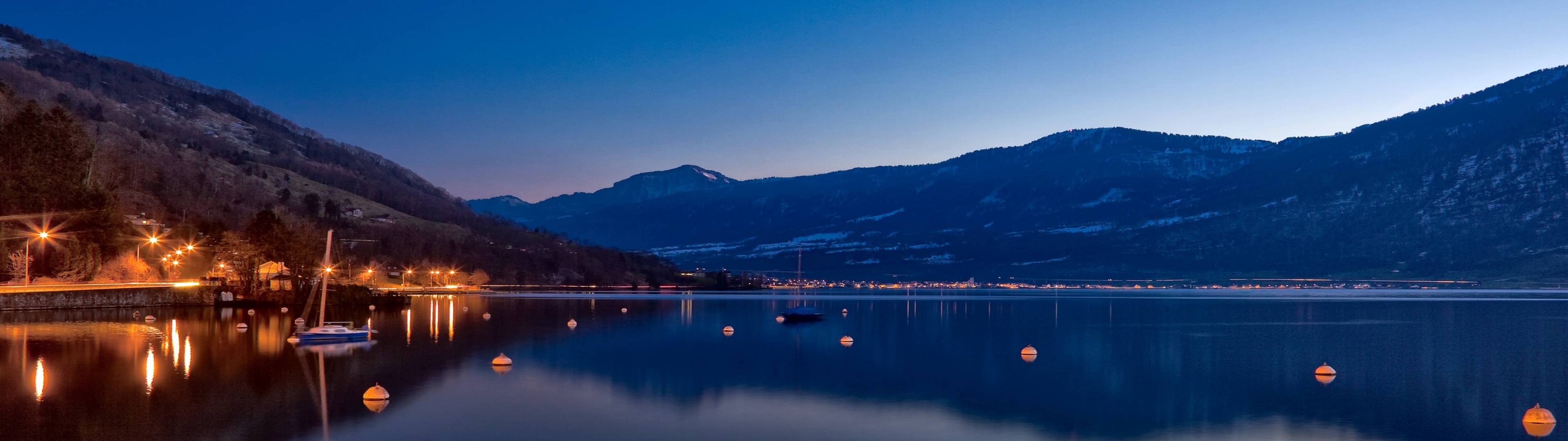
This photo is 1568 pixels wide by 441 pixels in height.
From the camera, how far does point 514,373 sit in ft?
128

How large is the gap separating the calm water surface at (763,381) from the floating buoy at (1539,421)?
64 centimetres

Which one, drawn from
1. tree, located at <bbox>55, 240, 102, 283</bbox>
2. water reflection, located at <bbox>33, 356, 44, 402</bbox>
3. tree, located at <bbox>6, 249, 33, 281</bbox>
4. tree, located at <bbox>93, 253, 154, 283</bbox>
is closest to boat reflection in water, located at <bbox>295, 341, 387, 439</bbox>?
water reflection, located at <bbox>33, 356, 44, 402</bbox>

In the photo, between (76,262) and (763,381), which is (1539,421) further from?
(76,262)

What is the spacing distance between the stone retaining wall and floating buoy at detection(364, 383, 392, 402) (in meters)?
53.5

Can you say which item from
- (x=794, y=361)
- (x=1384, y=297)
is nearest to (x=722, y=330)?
(x=794, y=361)

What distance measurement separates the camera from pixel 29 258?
76188mm

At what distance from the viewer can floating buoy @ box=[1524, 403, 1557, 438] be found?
1053 inches

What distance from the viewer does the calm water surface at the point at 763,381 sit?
26.2 m

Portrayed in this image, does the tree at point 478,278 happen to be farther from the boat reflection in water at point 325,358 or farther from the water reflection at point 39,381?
the water reflection at point 39,381

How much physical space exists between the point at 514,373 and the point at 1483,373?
35.5 metres

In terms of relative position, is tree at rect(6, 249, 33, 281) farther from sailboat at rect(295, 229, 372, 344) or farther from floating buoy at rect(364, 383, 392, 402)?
floating buoy at rect(364, 383, 392, 402)

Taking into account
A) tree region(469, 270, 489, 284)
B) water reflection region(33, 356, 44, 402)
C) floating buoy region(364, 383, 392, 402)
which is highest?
water reflection region(33, 356, 44, 402)

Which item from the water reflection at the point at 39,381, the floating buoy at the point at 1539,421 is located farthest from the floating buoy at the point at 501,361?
the floating buoy at the point at 1539,421

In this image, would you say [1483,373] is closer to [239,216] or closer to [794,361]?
[794,361]
